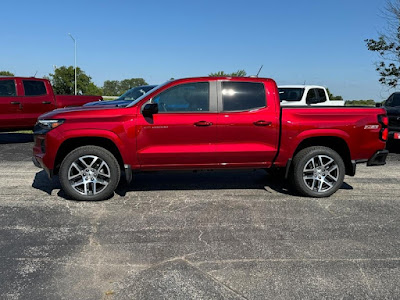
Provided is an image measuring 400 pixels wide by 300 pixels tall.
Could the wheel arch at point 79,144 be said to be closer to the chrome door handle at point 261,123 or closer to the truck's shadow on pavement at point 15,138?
the chrome door handle at point 261,123

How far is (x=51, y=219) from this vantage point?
4.60 metres

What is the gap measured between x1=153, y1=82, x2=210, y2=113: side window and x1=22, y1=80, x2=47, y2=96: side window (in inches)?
292

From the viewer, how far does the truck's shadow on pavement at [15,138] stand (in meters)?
11.7

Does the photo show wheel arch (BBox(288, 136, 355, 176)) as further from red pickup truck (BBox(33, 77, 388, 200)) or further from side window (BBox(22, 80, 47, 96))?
side window (BBox(22, 80, 47, 96))

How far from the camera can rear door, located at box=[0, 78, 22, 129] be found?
34.7 ft

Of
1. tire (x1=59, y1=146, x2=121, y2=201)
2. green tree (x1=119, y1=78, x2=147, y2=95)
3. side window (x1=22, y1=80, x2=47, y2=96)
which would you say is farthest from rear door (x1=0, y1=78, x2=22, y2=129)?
green tree (x1=119, y1=78, x2=147, y2=95)

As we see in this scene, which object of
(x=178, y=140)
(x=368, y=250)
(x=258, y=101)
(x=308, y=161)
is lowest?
(x=368, y=250)

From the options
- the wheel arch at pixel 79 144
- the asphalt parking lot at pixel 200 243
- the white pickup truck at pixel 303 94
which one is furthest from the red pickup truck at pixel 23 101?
the white pickup truck at pixel 303 94

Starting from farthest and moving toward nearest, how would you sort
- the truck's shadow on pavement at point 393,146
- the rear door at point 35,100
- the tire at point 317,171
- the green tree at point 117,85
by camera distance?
the green tree at point 117,85
the rear door at point 35,100
the truck's shadow on pavement at point 393,146
the tire at point 317,171

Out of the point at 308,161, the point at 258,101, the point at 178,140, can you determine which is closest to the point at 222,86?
the point at 258,101

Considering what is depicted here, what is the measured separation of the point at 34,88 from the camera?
11258mm

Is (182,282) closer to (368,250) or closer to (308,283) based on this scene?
(308,283)

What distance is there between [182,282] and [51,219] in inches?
90.3

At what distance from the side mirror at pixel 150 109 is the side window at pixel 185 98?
16cm
